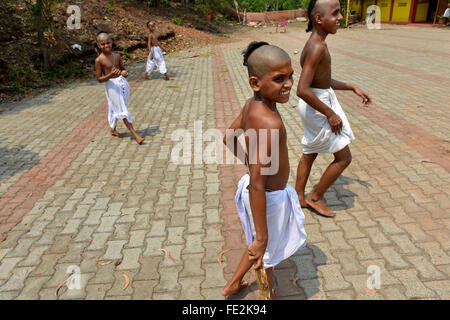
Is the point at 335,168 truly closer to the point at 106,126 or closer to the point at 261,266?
the point at 261,266

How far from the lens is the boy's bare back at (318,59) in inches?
113

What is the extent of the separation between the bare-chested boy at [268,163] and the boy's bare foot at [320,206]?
1.24m

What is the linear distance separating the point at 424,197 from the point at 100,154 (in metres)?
4.63

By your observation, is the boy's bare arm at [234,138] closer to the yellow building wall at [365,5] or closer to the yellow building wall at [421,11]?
the yellow building wall at [421,11]

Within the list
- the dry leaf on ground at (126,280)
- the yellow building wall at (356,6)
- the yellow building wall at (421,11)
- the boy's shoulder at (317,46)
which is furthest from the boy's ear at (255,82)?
the yellow building wall at (356,6)

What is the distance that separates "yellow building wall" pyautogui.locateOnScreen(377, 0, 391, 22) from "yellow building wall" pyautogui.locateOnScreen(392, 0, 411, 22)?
54cm

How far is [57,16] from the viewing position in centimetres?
1284

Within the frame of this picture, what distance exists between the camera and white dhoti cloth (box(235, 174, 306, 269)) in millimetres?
2141

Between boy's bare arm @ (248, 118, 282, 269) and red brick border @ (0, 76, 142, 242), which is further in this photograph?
red brick border @ (0, 76, 142, 242)

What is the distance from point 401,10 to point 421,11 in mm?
1363

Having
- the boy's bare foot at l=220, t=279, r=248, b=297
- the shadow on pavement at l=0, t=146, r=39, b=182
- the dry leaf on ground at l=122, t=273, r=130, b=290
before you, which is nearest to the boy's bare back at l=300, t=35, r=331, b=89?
the boy's bare foot at l=220, t=279, r=248, b=297

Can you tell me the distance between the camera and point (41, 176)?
4.65 meters

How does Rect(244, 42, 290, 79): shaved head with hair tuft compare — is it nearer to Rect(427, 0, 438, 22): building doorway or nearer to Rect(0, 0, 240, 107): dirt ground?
Rect(0, 0, 240, 107): dirt ground
